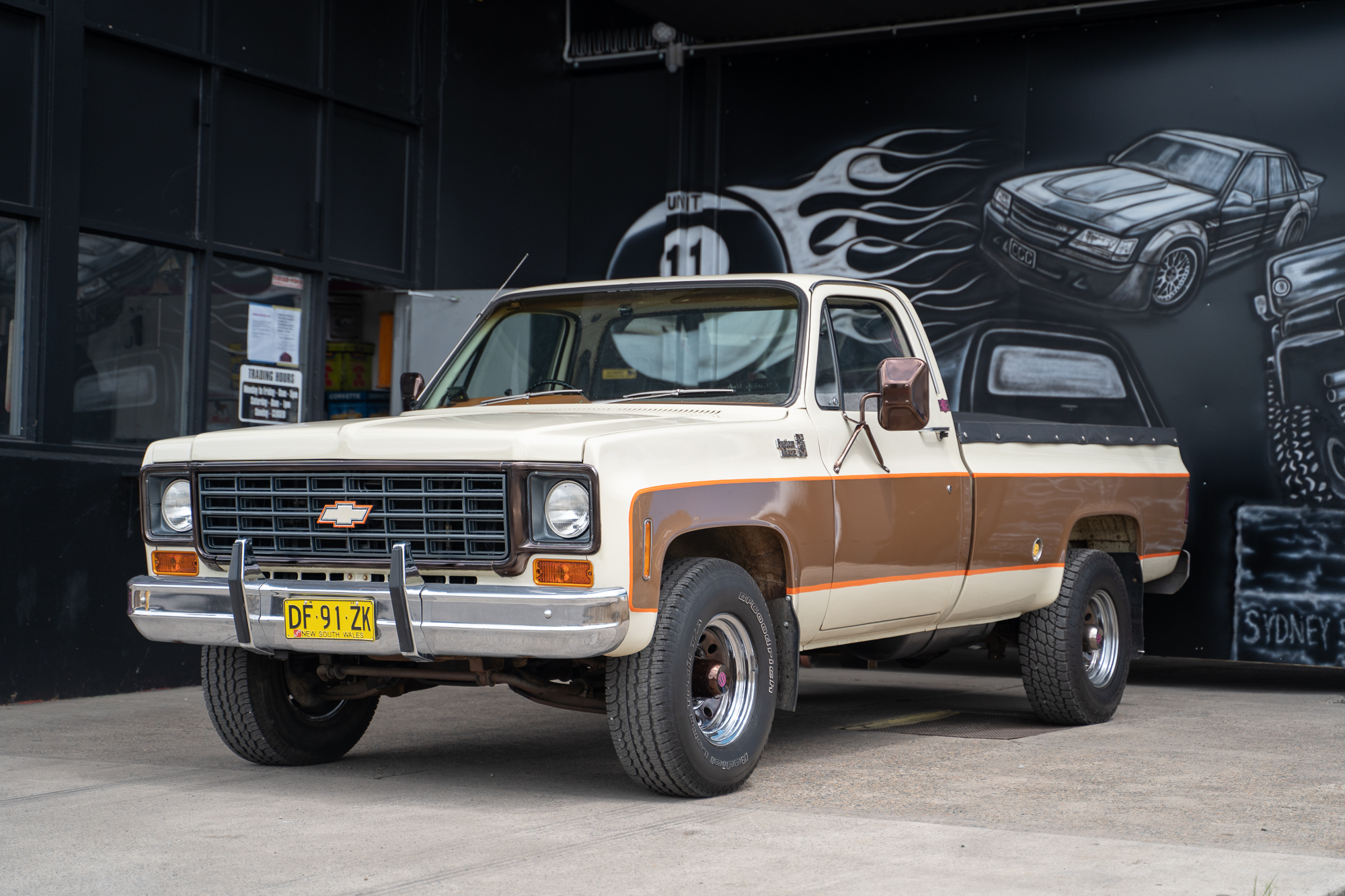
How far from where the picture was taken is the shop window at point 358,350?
12.0 m

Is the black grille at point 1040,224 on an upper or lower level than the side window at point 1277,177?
lower

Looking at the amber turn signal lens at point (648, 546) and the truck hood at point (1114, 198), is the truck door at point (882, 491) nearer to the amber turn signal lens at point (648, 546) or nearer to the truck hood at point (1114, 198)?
the amber turn signal lens at point (648, 546)

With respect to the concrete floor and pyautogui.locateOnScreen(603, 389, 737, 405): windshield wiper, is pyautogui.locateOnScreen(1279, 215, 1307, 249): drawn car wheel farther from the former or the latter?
pyautogui.locateOnScreen(603, 389, 737, 405): windshield wiper

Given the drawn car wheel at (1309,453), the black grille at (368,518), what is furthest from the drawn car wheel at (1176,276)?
the black grille at (368,518)

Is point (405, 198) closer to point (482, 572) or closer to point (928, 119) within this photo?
point (928, 119)

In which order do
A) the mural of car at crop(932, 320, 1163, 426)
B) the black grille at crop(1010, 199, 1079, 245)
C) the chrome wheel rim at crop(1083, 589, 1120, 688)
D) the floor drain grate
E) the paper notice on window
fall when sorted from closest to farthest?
the floor drain grate, the chrome wheel rim at crop(1083, 589, 1120, 688), the paper notice on window, the mural of car at crop(932, 320, 1163, 426), the black grille at crop(1010, 199, 1079, 245)

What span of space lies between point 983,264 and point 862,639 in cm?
527

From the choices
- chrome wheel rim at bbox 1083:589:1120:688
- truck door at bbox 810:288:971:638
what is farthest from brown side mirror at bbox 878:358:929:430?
chrome wheel rim at bbox 1083:589:1120:688

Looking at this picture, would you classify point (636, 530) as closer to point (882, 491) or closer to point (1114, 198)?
point (882, 491)

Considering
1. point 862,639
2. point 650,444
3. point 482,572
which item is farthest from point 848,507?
point 482,572

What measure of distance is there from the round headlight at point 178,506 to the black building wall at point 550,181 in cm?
293

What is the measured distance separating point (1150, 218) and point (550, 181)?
4891 millimetres

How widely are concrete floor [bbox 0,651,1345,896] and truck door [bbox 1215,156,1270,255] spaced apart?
3.39m

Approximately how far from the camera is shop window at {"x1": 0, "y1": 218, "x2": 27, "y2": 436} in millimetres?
9078
